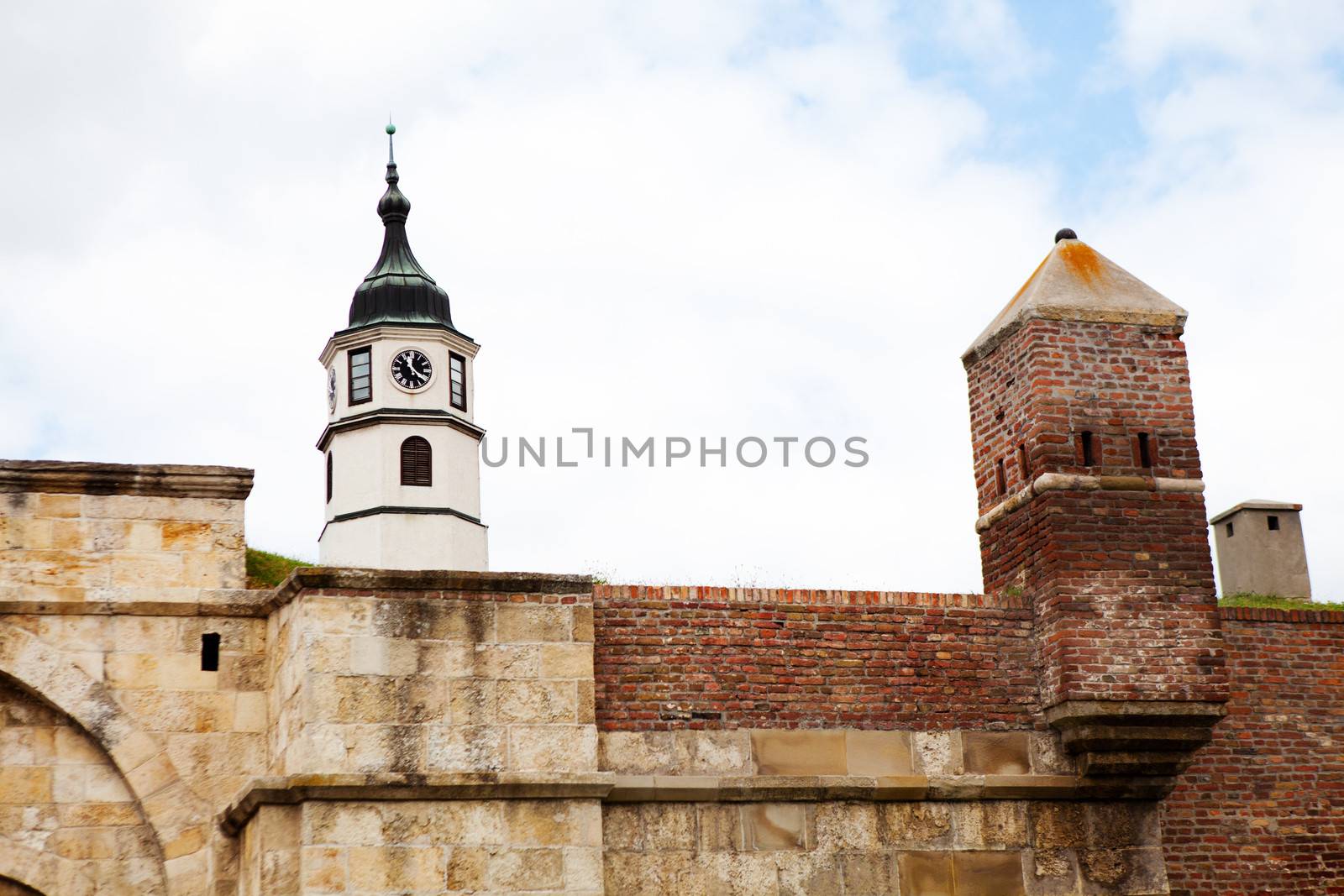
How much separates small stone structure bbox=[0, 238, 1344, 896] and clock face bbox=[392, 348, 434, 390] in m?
38.6

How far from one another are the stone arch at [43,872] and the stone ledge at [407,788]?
0.88 metres

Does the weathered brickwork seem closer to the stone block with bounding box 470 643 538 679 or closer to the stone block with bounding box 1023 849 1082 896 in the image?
the stone block with bounding box 1023 849 1082 896

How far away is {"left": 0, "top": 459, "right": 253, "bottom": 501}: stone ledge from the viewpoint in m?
10.9

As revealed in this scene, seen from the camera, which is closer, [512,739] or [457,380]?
[512,739]

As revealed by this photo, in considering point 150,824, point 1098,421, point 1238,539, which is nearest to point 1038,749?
point 1098,421

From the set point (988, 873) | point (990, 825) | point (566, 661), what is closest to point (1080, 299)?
point (990, 825)

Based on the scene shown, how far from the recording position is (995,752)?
37.6 feet

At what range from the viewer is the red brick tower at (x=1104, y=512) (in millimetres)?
11398

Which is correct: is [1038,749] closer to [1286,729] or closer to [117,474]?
[1286,729]

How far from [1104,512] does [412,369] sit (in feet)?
131

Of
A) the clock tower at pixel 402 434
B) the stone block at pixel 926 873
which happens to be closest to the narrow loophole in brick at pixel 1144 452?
the stone block at pixel 926 873

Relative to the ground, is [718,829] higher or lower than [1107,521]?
lower

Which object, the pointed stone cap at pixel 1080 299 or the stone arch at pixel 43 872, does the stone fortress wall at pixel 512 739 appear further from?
the pointed stone cap at pixel 1080 299

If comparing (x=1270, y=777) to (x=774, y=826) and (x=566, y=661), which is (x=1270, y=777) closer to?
(x=774, y=826)
